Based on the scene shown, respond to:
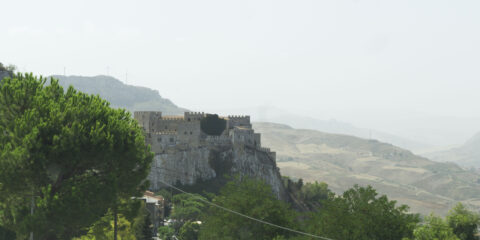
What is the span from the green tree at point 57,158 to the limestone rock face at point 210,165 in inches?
3062

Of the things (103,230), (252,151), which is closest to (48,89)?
(103,230)

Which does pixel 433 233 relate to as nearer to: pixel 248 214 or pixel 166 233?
pixel 248 214

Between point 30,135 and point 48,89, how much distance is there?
7.02 meters

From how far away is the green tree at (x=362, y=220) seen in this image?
45.3 meters

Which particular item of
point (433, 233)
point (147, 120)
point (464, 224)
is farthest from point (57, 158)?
point (147, 120)

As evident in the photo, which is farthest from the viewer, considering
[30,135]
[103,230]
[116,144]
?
[103,230]

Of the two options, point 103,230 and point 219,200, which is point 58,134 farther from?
point 219,200

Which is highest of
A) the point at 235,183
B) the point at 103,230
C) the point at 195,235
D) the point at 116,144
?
the point at 116,144

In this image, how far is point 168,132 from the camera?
427 ft

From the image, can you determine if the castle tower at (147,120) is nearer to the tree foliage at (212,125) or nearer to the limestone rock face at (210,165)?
the limestone rock face at (210,165)

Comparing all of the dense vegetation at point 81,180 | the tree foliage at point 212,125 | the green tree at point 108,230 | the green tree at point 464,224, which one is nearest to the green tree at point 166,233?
the green tree at point 108,230

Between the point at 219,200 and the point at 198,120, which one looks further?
the point at 198,120

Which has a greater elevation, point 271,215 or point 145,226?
point 271,215

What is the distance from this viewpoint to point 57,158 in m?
38.4
